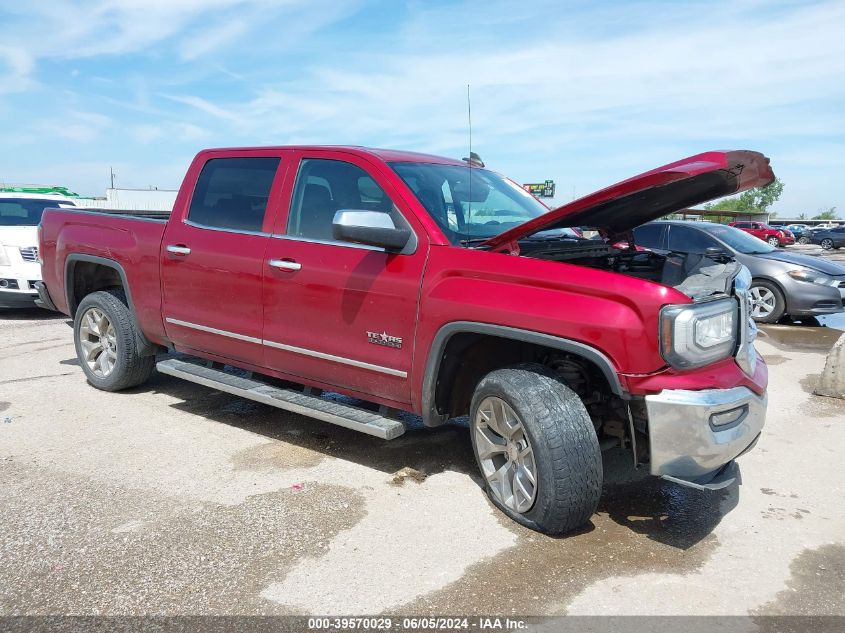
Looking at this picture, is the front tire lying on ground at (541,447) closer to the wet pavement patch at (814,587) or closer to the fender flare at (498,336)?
the fender flare at (498,336)

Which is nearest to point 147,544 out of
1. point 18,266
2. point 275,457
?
point 275,457

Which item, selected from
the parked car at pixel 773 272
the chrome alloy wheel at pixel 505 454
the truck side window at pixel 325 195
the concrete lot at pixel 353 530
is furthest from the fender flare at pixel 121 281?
the parked car at pixel 773 272

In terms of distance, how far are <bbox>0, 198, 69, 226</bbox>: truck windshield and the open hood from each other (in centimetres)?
906

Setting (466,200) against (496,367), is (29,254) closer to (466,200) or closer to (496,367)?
(466,200)

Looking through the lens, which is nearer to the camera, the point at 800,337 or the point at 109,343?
the point at 109,343

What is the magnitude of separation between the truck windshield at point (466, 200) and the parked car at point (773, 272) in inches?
220

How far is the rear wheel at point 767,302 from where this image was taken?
10.1m

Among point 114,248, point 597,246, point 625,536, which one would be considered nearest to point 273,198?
point 114,248

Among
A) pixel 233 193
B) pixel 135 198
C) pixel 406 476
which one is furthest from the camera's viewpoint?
pixel 135 198

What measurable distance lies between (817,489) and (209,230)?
4175 mm

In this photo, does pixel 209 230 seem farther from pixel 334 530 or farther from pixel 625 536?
pixel 625 536

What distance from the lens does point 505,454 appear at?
12.4 feet

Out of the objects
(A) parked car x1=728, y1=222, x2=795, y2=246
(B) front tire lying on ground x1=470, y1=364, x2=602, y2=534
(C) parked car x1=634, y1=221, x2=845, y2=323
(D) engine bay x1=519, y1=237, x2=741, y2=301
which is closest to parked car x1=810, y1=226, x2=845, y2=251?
(A) parked car x1=728, y1=222, x2=795, y2=246

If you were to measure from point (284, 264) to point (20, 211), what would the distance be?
26.7 feet
